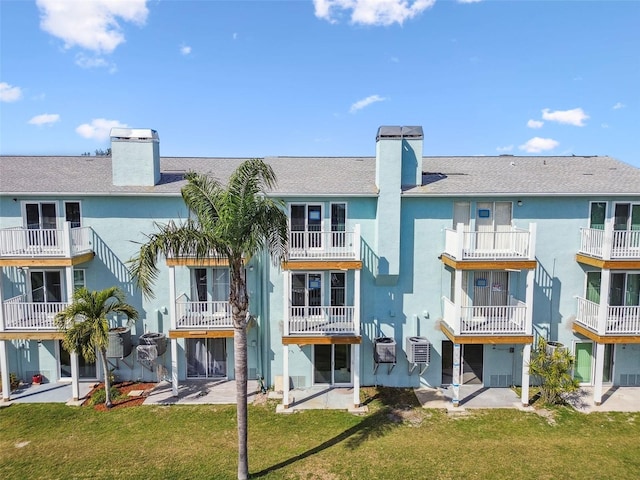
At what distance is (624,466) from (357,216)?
10852 mm

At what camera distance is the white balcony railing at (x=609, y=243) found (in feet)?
45.4

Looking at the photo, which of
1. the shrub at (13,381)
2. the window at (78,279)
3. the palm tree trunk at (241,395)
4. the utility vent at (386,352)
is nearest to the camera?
the palm tree trunk at (241,395)

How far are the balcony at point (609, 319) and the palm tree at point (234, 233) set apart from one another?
40.2 feet

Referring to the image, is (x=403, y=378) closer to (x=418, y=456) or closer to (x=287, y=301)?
(x=418, y=456)

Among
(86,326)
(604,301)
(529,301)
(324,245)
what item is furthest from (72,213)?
(604,301)

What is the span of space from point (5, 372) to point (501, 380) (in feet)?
62.1

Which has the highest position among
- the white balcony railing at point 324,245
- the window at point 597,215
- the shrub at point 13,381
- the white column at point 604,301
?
the window at point 597,215

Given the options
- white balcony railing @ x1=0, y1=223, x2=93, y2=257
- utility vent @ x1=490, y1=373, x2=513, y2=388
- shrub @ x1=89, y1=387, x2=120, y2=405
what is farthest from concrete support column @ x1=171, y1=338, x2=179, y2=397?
utility vent @ x1=490, y1=373, x2=513, y2=388

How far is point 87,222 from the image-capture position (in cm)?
1523

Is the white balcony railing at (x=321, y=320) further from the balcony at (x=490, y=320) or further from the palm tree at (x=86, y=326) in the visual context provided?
the palm tree at (x=86, y=326)

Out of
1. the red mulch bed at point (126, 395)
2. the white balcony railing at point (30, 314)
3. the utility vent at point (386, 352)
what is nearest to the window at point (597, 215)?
the utility vent at point (386, 352)

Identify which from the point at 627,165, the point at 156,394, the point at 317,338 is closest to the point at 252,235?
the point at 317,338

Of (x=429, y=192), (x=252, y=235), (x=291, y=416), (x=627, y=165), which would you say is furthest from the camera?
(x=627, y=165)

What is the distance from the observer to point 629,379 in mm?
15750
